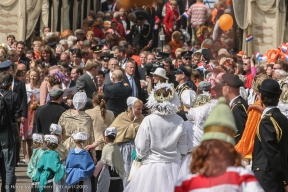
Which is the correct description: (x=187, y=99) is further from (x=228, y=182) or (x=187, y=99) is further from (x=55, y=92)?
(x=228, y=182)

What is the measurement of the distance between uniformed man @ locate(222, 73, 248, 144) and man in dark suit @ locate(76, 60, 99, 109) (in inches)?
202

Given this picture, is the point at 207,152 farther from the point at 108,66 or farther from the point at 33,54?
the point at 33,54

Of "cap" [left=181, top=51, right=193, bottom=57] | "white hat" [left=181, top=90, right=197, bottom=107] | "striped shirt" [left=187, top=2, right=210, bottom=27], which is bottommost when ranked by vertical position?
"white hat" [left=181, top=90, right=197, bottom=107]

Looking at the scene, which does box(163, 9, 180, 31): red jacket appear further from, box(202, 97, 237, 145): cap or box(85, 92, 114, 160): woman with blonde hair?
box(202, 97, 237, 145): cap

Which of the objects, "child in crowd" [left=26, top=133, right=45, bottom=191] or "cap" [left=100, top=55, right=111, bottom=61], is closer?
"child in crowd" [left=26, top=133, right=45, bottom=191]

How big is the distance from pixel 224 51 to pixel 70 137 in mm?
4815

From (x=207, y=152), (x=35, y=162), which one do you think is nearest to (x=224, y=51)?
(x=35, y=162)

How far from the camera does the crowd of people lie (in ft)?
20.6

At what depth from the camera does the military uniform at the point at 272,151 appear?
29.6 ft

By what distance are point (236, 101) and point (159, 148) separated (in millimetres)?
1255

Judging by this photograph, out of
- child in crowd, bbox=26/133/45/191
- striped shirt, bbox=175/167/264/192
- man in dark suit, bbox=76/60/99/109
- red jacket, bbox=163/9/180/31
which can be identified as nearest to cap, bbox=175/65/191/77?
man in dark suit, bbox=76/60/99/109

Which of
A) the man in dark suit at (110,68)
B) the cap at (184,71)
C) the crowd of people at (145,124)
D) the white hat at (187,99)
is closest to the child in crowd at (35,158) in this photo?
the crowd of people at (145,124)

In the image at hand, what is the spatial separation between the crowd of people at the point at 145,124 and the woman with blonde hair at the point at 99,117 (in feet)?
0.05

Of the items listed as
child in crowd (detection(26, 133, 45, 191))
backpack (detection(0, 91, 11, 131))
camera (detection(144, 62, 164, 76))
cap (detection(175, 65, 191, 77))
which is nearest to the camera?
child in crowd (detection(26, 133, 45, 191))
